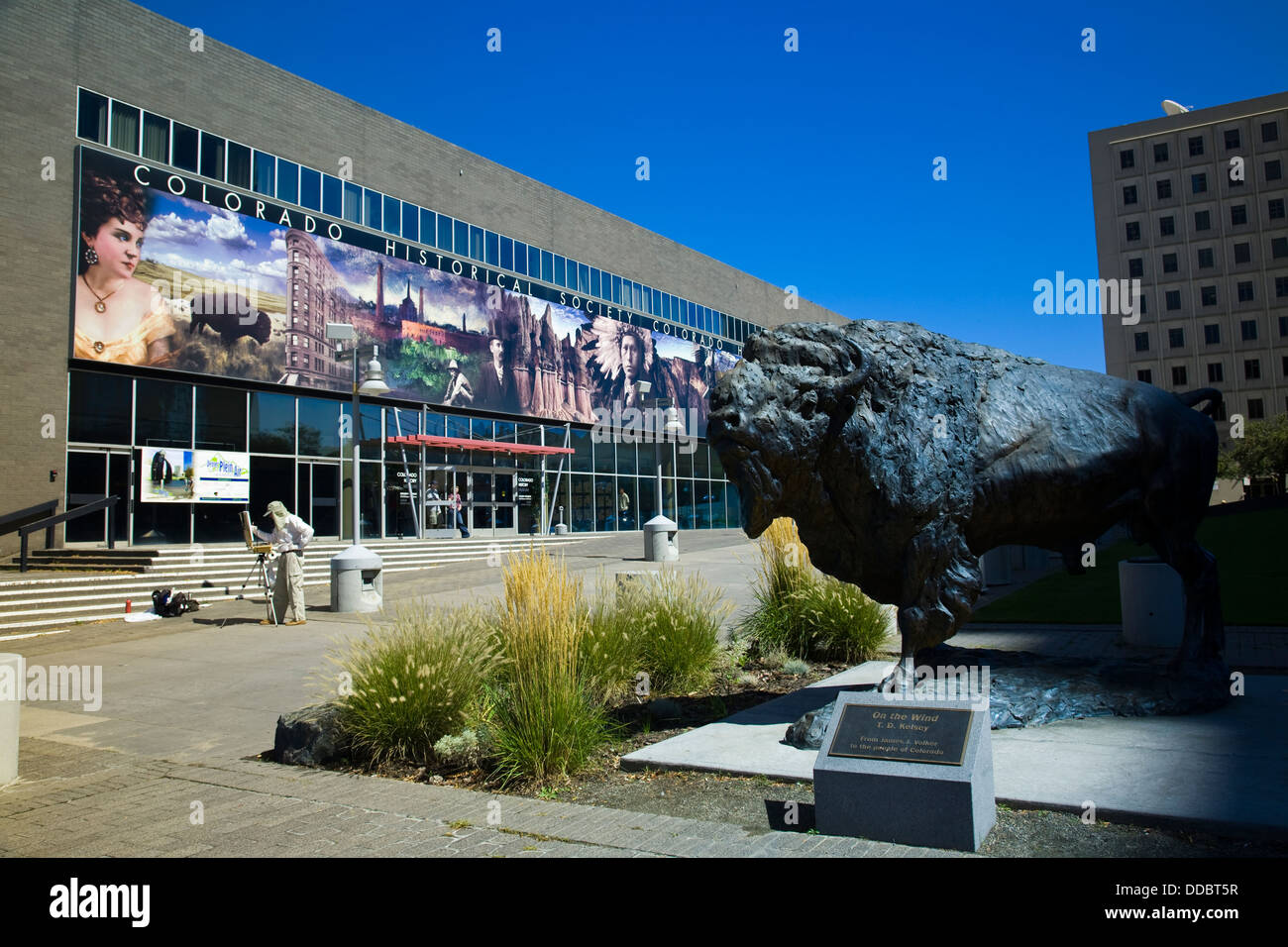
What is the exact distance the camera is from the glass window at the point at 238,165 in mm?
25719

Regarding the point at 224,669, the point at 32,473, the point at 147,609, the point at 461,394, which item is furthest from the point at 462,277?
the point at 224,669

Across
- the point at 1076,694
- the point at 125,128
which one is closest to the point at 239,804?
the point at 1076,694

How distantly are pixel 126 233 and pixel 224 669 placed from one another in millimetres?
17523

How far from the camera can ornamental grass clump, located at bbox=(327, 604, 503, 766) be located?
5.67 meters

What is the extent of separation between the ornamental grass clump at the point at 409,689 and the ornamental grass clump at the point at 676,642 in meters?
1.88

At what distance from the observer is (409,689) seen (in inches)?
224

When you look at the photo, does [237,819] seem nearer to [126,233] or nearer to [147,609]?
[147,609]

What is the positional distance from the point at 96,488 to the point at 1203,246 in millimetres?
75956

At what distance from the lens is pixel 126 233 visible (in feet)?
73.2

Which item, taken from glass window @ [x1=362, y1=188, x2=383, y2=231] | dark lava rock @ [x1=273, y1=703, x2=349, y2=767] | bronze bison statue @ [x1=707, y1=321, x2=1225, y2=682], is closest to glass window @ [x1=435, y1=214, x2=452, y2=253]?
glass window @ [x1=362, y1=188, x2=383, y2=231]

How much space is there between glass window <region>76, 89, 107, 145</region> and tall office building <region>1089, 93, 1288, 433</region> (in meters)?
68.8

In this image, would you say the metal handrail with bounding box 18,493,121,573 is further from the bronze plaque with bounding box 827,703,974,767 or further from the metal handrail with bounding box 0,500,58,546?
the bronze plaque with bounding box 827,703,974,767

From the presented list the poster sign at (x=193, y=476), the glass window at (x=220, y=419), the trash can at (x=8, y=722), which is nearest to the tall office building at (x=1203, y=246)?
the glass window at (x=220, y=419)

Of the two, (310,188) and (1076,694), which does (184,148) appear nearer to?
(310,188)
